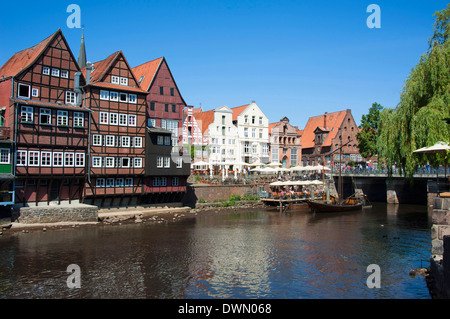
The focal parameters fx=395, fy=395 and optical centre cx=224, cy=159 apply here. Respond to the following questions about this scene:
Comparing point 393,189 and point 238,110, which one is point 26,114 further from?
point 393,189

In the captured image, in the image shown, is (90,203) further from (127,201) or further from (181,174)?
(181,174)

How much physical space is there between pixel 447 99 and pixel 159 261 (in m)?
24.2

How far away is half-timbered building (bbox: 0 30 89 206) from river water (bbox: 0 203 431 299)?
21.3ft

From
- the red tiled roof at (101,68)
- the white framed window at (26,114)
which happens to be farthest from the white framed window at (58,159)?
the red tiled roof at (101,68)

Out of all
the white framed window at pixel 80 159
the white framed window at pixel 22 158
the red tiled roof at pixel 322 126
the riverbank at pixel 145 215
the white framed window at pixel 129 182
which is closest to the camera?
the riverbank at pixel 145 215

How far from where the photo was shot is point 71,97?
41.4 meters

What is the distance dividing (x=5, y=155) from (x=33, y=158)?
2.43 meters

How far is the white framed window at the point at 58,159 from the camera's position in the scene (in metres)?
38.6

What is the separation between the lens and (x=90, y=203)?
4241 centimetres

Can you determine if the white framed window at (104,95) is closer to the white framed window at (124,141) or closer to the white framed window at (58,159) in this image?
the white framed window at (124,141)

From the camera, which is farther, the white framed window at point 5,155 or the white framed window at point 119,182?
the white framed window at point 119,182

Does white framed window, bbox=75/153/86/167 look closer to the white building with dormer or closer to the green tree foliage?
the white building with dormer

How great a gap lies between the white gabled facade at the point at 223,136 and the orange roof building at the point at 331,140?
21276 millimetres

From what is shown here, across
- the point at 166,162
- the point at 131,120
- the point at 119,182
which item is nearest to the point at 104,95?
the point at 131,120
